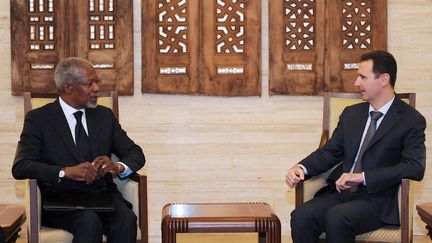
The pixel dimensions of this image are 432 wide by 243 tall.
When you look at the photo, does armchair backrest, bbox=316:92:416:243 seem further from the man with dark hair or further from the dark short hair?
the dark short hair

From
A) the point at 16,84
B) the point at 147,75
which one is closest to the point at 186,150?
the point at 147,75

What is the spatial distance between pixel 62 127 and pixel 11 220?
25.0 inches

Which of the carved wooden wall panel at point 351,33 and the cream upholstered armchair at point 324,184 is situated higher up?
the carved wooden wall panel at point 351,33

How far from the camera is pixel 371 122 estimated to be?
415cm

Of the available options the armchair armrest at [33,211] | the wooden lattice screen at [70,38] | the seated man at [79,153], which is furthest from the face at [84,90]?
the wooden lattice screen at [70,38]

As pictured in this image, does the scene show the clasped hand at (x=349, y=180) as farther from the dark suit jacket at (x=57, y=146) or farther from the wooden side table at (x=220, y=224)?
the dark suit jacket at (x=57, y=146)

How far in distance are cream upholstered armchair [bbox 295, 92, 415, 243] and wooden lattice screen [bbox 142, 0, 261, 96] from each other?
103cm

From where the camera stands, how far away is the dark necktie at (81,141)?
416 cm

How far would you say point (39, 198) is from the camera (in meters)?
3.74

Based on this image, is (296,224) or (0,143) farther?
(0,143)

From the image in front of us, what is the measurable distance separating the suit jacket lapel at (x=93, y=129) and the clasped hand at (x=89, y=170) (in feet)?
0.79

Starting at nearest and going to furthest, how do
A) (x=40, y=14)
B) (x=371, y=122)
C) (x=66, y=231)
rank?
(x=66, y=231)
(x=371, y=122)
(x=40, y=14)

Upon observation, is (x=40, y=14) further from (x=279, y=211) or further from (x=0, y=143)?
(x=279, y=211)

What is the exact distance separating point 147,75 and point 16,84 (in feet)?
3.35
